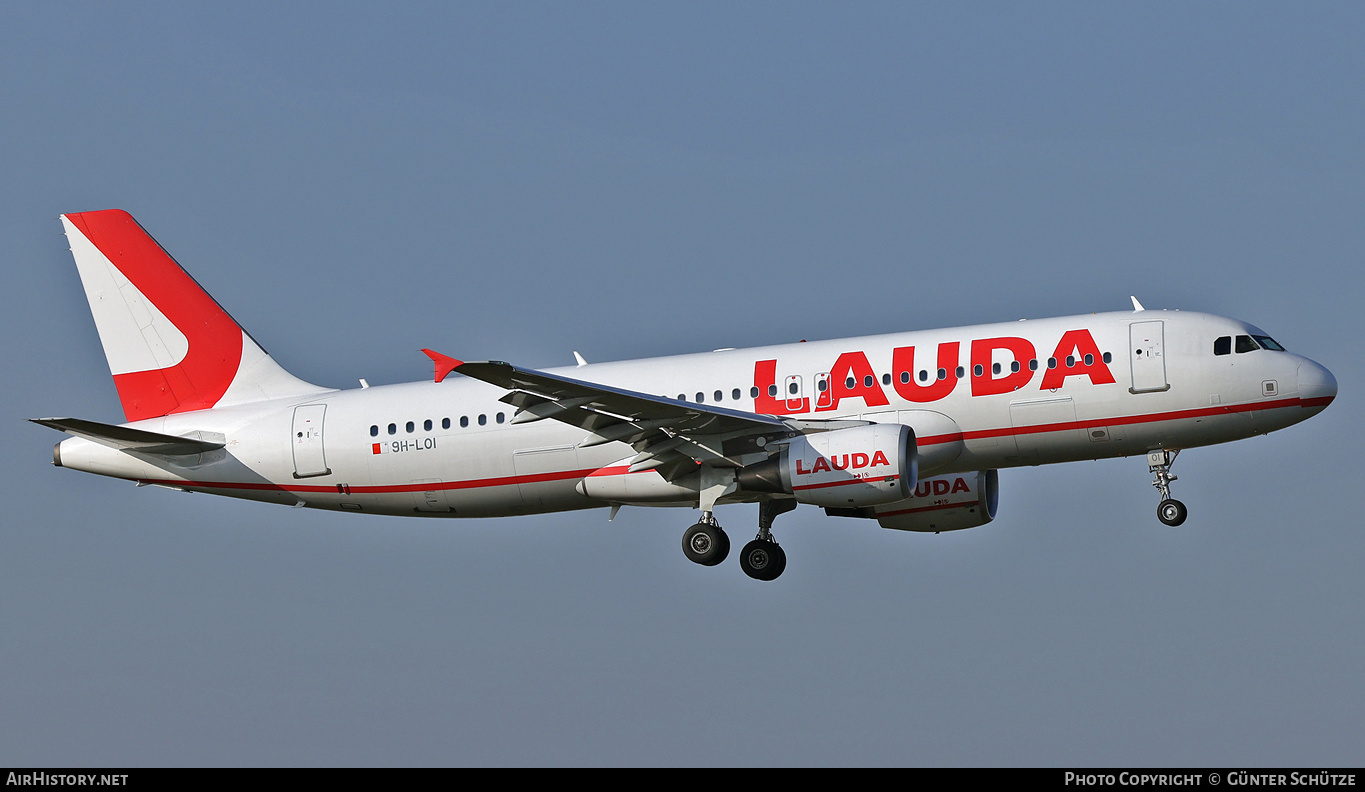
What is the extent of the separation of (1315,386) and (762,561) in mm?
12776

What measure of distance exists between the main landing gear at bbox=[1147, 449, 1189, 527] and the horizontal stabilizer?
72.4 ft

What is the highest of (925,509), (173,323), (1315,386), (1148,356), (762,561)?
(173,323)

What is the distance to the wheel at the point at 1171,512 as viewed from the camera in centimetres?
3688

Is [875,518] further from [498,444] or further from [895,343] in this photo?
[498,444]

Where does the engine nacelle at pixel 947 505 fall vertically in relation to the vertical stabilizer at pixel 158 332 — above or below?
below

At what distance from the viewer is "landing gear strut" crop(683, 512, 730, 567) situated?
3781cm

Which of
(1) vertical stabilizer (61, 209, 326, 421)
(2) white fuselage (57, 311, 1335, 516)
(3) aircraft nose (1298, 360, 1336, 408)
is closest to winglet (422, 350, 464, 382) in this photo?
(2) white fuselage (57, 311, 1335, 516)

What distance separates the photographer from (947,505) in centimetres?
4178

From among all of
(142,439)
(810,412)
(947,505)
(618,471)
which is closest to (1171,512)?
(947,505)

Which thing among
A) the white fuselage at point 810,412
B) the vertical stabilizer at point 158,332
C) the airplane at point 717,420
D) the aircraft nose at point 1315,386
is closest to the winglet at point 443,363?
the airplane at point 717,420

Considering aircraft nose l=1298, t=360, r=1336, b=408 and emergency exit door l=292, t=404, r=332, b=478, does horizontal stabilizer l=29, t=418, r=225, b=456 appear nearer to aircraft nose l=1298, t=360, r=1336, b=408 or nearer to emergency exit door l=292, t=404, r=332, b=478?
emergency exit door l=292, t=404, r=332, b=478

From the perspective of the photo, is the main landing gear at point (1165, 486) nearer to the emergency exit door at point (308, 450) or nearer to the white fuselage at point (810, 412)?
the white fuselage at point (810, 412)

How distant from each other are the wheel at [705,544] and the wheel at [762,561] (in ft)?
4.67

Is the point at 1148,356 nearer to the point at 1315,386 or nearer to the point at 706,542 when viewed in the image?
the point at 1315,386
